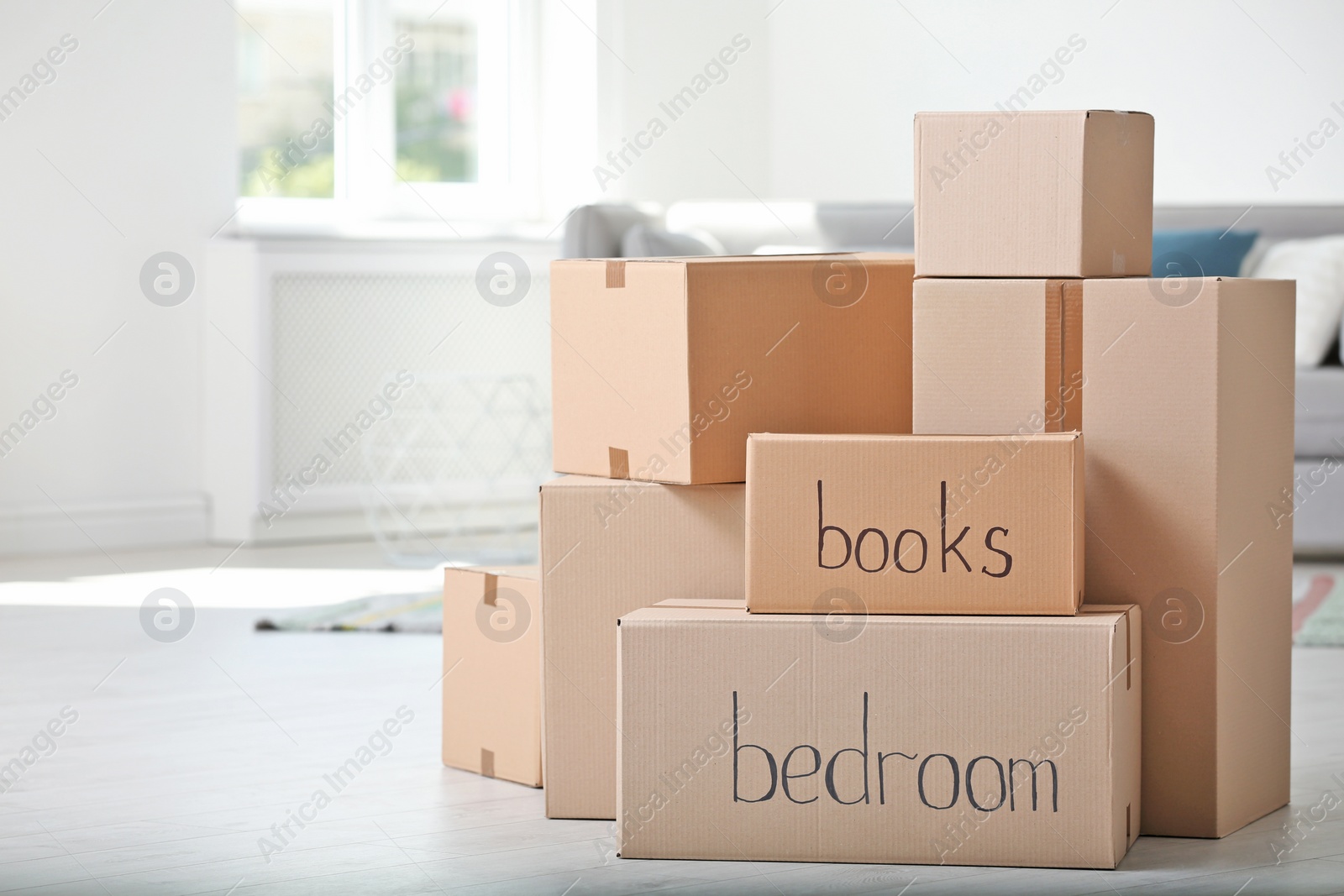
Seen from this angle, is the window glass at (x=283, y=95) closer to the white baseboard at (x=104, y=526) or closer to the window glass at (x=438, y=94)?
the window glass at (x=438, y=94)

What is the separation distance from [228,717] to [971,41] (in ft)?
10.1

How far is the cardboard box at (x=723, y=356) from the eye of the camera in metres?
1.72

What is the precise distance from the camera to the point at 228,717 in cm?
229

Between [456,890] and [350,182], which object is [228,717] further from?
[350,182]

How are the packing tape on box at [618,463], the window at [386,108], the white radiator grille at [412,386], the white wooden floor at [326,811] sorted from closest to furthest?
the white wooden floor at [326,811] → the packing tape on box at [618,463] → the white radiator grille at [412,386] → the window at [386,108]

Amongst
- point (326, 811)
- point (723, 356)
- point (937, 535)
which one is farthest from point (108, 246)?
point (937, 535)

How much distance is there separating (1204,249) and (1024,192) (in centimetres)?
225

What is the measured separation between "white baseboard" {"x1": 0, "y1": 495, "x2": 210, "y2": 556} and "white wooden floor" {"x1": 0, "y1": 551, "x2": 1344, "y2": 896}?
132cm

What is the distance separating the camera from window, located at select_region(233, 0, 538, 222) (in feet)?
14.5

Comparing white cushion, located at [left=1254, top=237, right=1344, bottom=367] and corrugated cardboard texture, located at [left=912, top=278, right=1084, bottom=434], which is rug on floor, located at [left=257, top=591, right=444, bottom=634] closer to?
corrugated cardboard texture, located at [left=912, top=278, right=1084, bottom=434]

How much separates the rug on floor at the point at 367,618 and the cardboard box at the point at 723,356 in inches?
48.5

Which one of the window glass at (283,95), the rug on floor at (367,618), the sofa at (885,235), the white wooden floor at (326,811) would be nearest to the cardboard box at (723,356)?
the white wooden floor at (326,811)

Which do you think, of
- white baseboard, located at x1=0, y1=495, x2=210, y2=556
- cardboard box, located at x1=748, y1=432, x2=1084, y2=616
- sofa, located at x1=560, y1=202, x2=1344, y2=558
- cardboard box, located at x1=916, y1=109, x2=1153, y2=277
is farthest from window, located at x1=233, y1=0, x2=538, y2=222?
cardboard box, located at x1=748, y1=432, x2=1084, y2=616

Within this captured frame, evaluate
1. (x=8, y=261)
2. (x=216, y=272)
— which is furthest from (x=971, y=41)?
(x=8, y=261)
